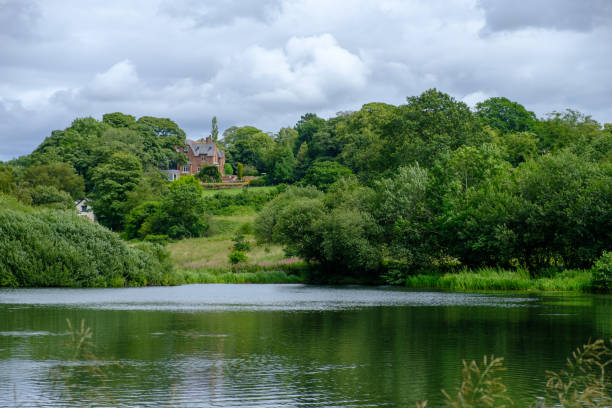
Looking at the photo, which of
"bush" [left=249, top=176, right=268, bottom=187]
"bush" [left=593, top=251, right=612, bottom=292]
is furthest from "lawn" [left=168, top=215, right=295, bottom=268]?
"bush" [left=249, top=176, right=268, bottom=187]

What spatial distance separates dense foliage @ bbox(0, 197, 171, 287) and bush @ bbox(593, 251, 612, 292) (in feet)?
106

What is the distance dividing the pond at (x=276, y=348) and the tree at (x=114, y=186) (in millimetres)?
72363

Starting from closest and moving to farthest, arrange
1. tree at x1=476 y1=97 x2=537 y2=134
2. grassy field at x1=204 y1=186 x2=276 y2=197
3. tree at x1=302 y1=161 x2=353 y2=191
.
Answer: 1. tree at x1=302 y1=161 x2=353 y2=191
2. tree at x1=476 y1=97 x2=537 y2=134
3. grassy field at x1=204 y1=186 x2=276 y2=197

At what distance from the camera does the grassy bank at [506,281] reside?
45.9m

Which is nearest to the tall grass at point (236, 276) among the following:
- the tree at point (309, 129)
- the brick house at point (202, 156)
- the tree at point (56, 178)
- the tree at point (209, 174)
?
the tree at point (56, 178)

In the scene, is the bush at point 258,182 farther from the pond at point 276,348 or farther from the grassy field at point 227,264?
the pond at point 276,348

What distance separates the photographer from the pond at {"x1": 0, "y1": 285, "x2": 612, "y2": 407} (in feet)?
45.8

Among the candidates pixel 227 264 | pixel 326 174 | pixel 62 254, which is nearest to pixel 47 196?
pixel 326 174

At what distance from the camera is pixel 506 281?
49.3 metres

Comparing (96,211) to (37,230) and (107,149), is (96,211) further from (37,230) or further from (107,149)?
(37,230)

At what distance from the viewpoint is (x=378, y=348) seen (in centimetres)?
2062

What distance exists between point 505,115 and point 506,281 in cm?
7299

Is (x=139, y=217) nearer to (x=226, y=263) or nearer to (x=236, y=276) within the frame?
(x=226, y=263)

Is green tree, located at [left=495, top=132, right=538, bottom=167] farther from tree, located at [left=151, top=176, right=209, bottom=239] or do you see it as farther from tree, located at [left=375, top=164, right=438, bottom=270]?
tree, located at [left=151, top=176, right=209, bottom=239]
